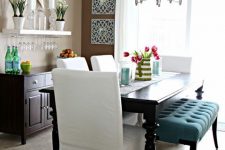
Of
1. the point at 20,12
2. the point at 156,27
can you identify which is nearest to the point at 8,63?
the point at 20,12

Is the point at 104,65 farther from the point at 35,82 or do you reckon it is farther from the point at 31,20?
the point at 31,20

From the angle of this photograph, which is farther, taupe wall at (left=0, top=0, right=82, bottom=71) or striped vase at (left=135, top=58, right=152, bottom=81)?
taupe wall at (left=0, top=0, right=82, bottom=71)

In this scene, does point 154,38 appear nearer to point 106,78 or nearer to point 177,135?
point 177,135

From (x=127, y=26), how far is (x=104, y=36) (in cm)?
44

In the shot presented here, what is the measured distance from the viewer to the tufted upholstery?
9.02 feet

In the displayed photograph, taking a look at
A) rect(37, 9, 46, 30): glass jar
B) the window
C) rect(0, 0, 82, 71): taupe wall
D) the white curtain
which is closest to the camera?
rect(0, 0, 82, 71): taupe wall

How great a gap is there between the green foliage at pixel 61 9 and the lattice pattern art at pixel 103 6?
80 cm

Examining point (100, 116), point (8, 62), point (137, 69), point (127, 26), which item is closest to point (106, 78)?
point (100, 116)

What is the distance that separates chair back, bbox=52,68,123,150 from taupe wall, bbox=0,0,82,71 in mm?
1925

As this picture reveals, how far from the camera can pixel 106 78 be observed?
2.23 meters

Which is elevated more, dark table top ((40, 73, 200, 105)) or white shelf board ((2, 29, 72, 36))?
white shelf board ((2, 29, 72, 36))

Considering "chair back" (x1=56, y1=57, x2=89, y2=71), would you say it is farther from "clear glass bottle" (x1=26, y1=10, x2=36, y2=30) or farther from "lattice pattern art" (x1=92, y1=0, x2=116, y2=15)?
"lattice pattern art" (x1=92, y1=0, x2=116, y2=15)

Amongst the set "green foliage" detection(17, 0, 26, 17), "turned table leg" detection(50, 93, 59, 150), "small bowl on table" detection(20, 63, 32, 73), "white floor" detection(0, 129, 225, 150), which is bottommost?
"white floor" detection(0, 129, 225, 150)

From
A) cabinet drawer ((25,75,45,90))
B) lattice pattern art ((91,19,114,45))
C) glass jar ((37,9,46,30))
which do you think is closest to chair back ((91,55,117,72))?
cabinet drawer ((25,75,45,90))
